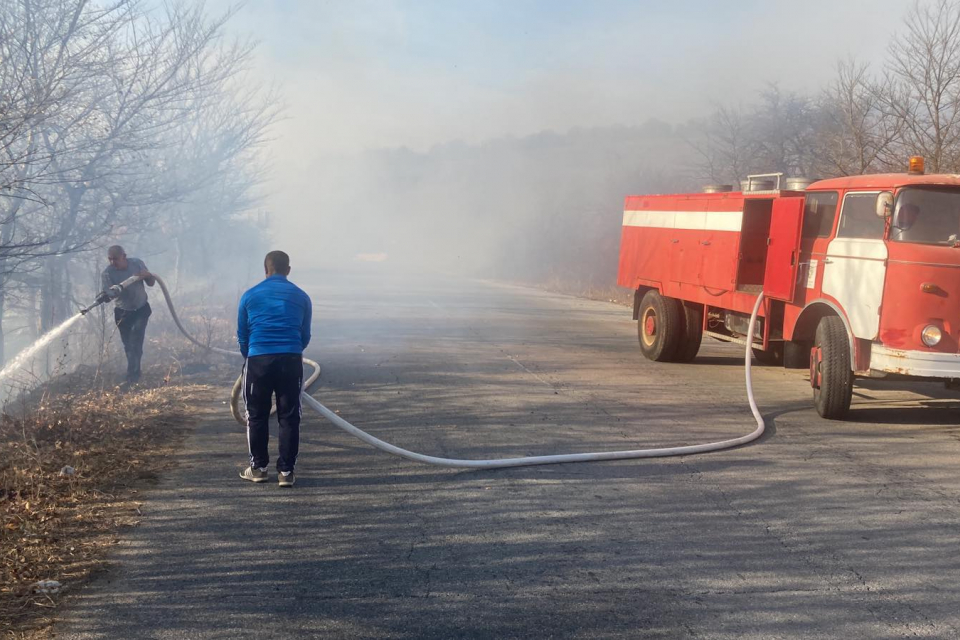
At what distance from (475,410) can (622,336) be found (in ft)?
25.3

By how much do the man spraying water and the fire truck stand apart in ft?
23.9

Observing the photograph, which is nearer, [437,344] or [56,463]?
[56,463]

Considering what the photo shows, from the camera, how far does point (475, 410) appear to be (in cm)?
848

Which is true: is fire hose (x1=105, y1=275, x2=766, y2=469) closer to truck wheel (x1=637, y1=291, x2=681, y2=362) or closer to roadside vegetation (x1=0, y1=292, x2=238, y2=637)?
roadside vegetation (x1=0, y1=292, x2=238, y2=637)

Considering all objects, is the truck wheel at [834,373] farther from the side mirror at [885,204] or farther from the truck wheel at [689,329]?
the truck wheel at [689,329]

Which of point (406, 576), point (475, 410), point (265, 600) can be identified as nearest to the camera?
point (265, 600)

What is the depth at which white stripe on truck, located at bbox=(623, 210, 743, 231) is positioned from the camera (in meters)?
10.5

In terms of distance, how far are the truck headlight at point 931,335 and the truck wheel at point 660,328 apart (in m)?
4.71

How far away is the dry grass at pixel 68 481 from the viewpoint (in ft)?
13.6

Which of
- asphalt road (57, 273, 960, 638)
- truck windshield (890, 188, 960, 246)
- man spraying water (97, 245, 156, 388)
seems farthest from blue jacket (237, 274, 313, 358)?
truck windshield (890, 188, 960, 246)

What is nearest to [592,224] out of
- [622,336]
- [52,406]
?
[622,336]

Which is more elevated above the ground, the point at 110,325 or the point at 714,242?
the point at 714,242

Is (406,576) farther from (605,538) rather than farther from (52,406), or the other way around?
(52,406)

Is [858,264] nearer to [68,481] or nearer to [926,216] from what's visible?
[926,216]
